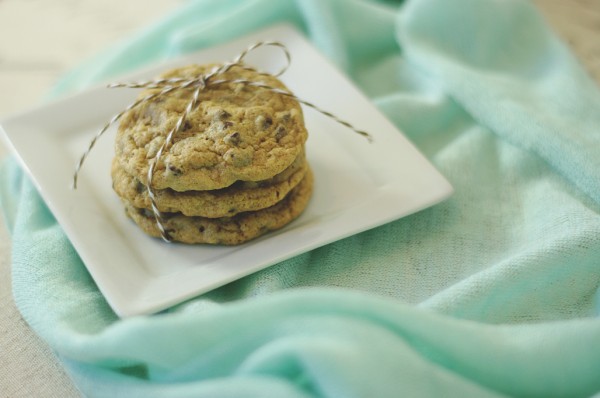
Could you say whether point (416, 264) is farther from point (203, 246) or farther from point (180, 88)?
point (180, 88)

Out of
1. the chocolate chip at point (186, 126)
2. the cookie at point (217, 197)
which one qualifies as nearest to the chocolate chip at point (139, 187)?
the cookie at point (217, 197)

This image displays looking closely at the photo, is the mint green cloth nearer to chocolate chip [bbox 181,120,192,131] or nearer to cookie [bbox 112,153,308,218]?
cookie [bbox 112,153,308,218]

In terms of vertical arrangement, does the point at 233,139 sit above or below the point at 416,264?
above

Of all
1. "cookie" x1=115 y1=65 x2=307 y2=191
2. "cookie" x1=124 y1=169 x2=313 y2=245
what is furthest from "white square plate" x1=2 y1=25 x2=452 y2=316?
"cookie" x1=115 y1=65 x2=307 y2=191

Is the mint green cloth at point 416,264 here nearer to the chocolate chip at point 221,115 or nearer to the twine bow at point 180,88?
the twine bow at point 180,88

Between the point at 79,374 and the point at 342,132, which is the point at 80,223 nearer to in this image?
the point at 79,374

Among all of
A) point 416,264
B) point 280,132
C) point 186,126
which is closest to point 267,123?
point 280,132
